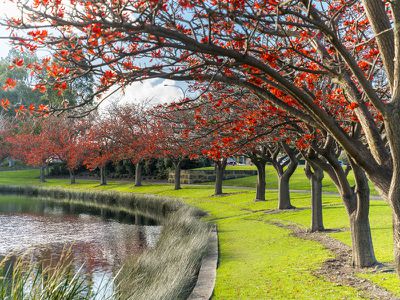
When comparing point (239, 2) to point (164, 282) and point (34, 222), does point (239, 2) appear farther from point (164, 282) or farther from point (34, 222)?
point (34, 222)

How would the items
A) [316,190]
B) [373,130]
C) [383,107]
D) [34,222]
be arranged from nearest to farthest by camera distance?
[383,107] < [373,130] < [316,190] < [34,222]

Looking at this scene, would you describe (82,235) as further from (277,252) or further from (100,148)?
(100,148)

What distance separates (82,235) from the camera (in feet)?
69.5

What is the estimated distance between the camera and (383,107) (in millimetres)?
5621

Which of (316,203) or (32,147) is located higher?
(32,147)

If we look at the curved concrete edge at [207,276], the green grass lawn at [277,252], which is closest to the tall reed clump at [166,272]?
the curved concrete edge at [207,276]

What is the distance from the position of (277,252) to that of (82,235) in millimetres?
11916

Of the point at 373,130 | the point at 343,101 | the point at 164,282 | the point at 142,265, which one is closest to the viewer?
the point at 373,130

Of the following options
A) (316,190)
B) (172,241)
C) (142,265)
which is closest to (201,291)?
(142,265)

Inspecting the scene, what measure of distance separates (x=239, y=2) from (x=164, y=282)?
16.0 feet

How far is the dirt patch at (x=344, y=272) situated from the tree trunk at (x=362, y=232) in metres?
0.21

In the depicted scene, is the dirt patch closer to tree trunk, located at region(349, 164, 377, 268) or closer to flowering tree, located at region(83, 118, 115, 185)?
tree trunk, located at region(349, 164, 377, 268)

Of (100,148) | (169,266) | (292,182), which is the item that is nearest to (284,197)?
(169,266)

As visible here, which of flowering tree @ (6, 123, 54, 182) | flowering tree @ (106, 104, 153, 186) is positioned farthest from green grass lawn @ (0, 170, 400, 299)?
flowering tree @ (6, 123, 54, 182)
